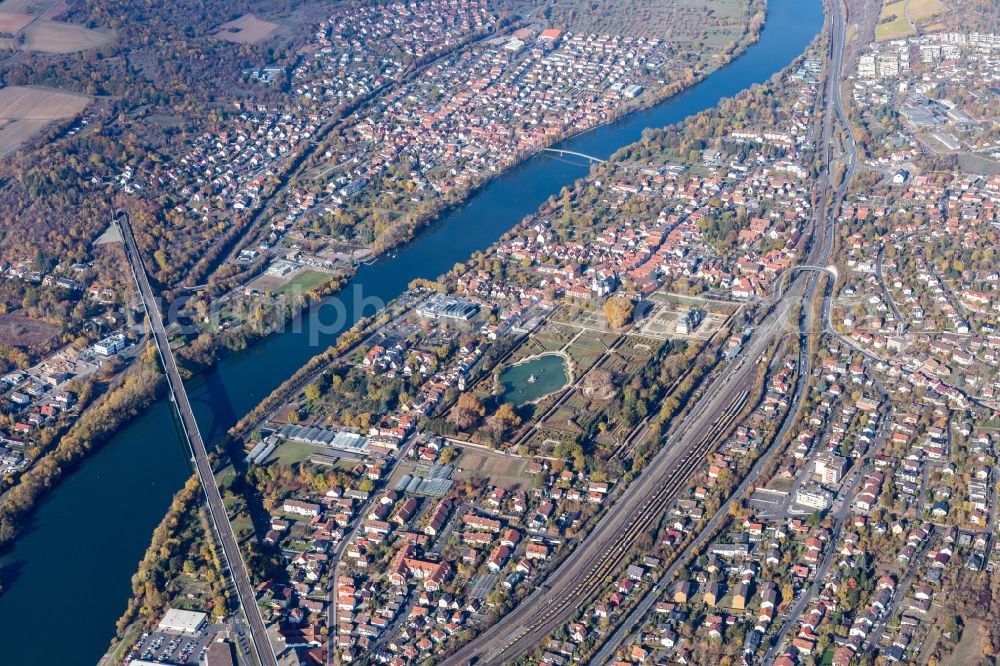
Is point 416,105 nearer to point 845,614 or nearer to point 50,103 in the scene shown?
point 50,103

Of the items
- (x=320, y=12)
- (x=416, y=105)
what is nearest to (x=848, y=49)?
(x=416, y=105)

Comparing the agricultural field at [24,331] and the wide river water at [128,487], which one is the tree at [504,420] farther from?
the agricultural field at [24,331]

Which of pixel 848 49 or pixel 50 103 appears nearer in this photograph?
pixel 50 103

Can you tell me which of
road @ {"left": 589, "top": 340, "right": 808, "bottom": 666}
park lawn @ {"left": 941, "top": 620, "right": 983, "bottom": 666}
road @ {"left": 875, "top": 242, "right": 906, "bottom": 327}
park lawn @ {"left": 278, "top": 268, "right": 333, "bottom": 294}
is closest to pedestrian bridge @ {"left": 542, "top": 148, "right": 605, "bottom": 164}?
road @ {"left": 875, "top": 242, "right": 906, "bottom": 327}

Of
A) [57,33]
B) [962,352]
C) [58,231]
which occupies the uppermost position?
[57,33]

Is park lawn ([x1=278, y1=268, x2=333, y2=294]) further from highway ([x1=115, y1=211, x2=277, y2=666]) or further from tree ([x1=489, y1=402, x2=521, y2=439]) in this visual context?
tree ([x1=489, y1=402, x2=521, y2=439])

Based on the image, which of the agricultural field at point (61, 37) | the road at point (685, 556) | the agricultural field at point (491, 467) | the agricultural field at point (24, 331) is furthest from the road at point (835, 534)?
the agricultural field at point (61, 37)

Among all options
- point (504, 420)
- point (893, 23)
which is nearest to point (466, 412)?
point (504, 420)
